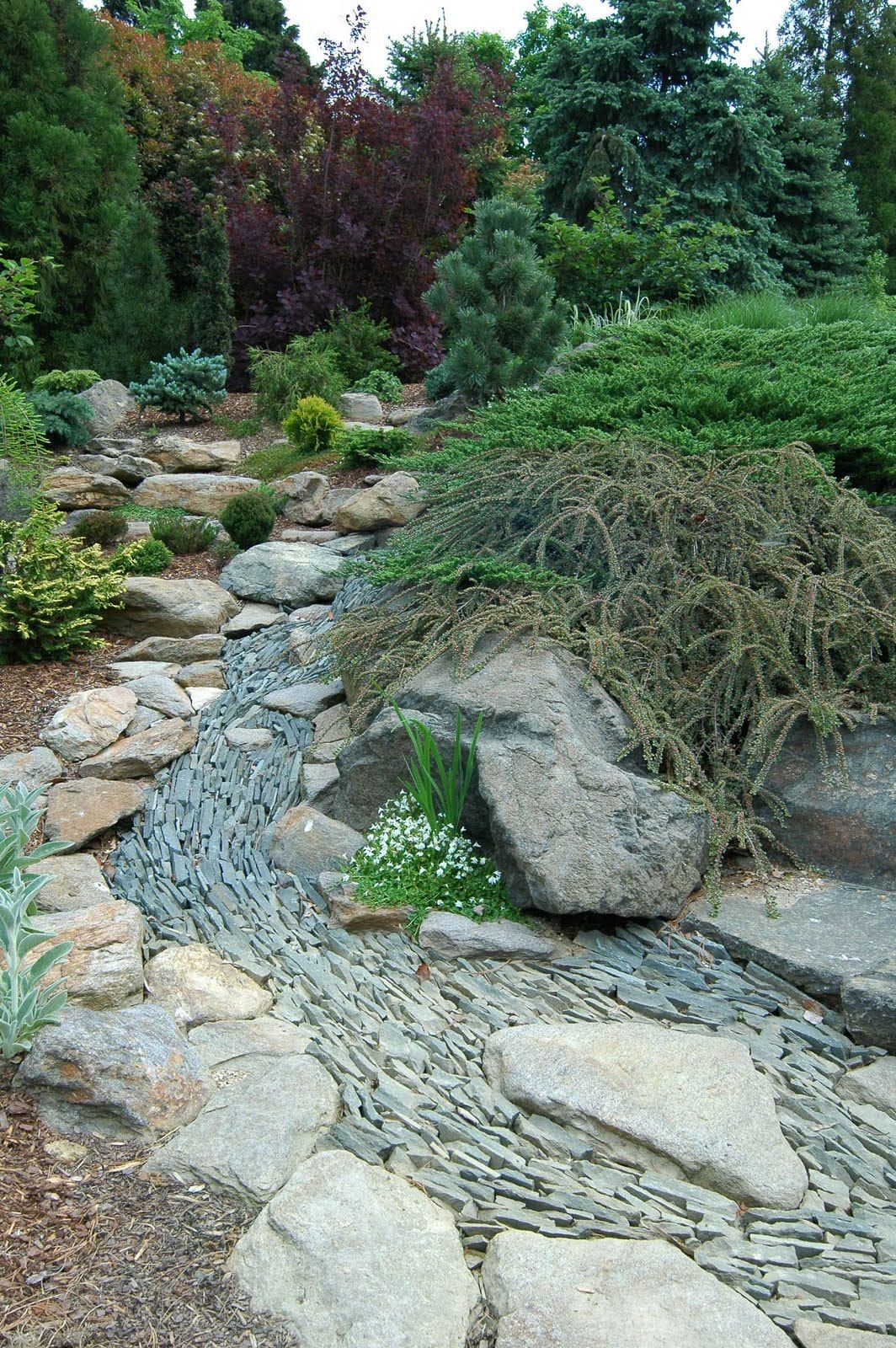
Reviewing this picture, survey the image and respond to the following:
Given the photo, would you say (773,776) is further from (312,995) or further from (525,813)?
(312,995)

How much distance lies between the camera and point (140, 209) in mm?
10312

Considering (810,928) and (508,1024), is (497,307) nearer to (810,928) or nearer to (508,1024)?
(810,928)

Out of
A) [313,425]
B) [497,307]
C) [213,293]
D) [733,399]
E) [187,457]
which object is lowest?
[187,457]

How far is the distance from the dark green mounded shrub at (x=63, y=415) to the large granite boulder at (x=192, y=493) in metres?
1.09

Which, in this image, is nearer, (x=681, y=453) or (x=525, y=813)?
(x=525, y=813)

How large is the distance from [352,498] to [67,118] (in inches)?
238

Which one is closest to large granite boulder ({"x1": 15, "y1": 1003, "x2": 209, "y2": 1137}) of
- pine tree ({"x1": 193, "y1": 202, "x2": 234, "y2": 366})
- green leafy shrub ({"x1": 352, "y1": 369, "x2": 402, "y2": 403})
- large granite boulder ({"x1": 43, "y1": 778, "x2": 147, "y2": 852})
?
large granite boulder ({"x1": 43, "y1": 778, "x2": 147, "y2": 852})

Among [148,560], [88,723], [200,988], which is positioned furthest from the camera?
[148,560]

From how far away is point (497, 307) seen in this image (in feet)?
24.8

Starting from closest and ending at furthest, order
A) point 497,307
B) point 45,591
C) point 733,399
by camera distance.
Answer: point 45,591 < point 733,399 < point 497,307

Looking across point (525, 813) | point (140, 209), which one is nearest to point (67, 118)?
point (140, 209)

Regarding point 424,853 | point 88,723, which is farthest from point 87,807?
point 424,853

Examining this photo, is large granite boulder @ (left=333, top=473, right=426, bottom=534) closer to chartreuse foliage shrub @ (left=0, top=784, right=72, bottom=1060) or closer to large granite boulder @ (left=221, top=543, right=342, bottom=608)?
large granite boulder @ (left=221, top=543, right=342, bottom=608)

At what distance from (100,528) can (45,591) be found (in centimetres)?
140
